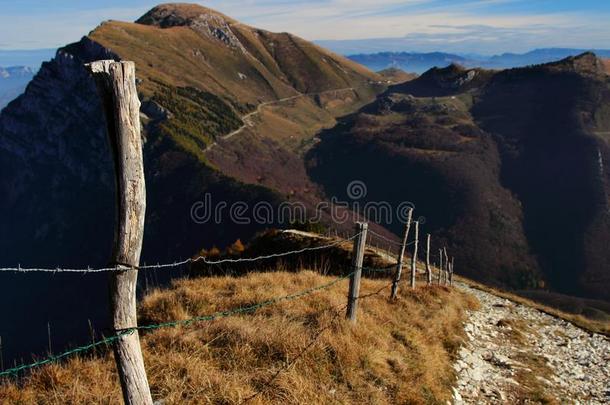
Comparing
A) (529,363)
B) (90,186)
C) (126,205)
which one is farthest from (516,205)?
(126,205)

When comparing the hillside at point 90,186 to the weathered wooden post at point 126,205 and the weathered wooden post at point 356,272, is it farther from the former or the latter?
the weathered wooden post at point 126,205

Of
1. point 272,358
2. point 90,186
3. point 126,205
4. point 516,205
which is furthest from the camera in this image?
point 516,205

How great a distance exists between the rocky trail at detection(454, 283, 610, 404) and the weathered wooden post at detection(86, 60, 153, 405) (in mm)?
6736

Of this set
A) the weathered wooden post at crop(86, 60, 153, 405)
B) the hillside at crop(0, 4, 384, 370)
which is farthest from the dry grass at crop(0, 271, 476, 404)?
the hillside at crop(0, 4, 384, 370)

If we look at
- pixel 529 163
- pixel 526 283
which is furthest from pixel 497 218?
pixel 529 163

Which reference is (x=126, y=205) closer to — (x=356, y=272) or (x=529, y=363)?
(x=356, y=272)

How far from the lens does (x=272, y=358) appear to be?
26.0 ft

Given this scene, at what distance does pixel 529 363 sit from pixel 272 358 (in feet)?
28.7

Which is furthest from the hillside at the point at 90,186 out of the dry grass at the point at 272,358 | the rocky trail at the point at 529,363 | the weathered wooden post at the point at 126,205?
the weathered wooden post at the point at 126,205

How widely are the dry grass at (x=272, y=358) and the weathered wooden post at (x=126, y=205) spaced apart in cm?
152

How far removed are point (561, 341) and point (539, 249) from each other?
157839 millimetres

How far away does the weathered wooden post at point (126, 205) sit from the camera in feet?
14.7

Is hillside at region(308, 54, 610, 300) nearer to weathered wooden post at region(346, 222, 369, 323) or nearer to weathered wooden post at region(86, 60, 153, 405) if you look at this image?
weathered wooden post at region(346, 222, 369, 323)

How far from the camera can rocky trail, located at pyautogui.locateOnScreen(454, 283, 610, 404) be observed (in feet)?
34.4
